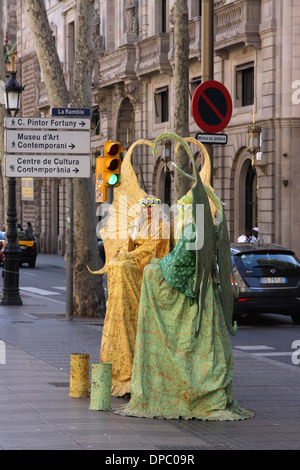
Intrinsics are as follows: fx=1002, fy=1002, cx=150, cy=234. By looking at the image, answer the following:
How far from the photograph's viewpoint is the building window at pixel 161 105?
37125 mm

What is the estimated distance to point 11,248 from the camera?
19.6 metres

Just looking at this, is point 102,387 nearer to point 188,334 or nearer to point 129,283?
point 188,334

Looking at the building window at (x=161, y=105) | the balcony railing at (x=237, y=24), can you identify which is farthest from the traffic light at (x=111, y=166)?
the building window at (x=161, y=105)

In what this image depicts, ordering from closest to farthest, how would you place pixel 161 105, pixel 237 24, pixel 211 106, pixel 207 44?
1. pixel 211 106
2. pixel 207 44
3. pixel 237 24
4. pixel 161 105

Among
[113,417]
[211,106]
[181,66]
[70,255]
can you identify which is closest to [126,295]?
[113,417]

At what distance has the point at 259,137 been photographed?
28.4 metres

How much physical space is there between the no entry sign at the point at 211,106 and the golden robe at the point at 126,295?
4.24 meters

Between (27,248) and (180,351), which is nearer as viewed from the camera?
(180,351)

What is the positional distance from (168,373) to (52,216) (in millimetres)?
43118

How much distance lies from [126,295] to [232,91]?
2252cm

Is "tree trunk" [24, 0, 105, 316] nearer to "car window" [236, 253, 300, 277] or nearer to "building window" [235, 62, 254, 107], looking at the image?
"car window" [236, 253, 300, 277]

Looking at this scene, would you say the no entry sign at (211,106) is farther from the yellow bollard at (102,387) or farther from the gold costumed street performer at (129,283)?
the yellow bollard at (102,387)
